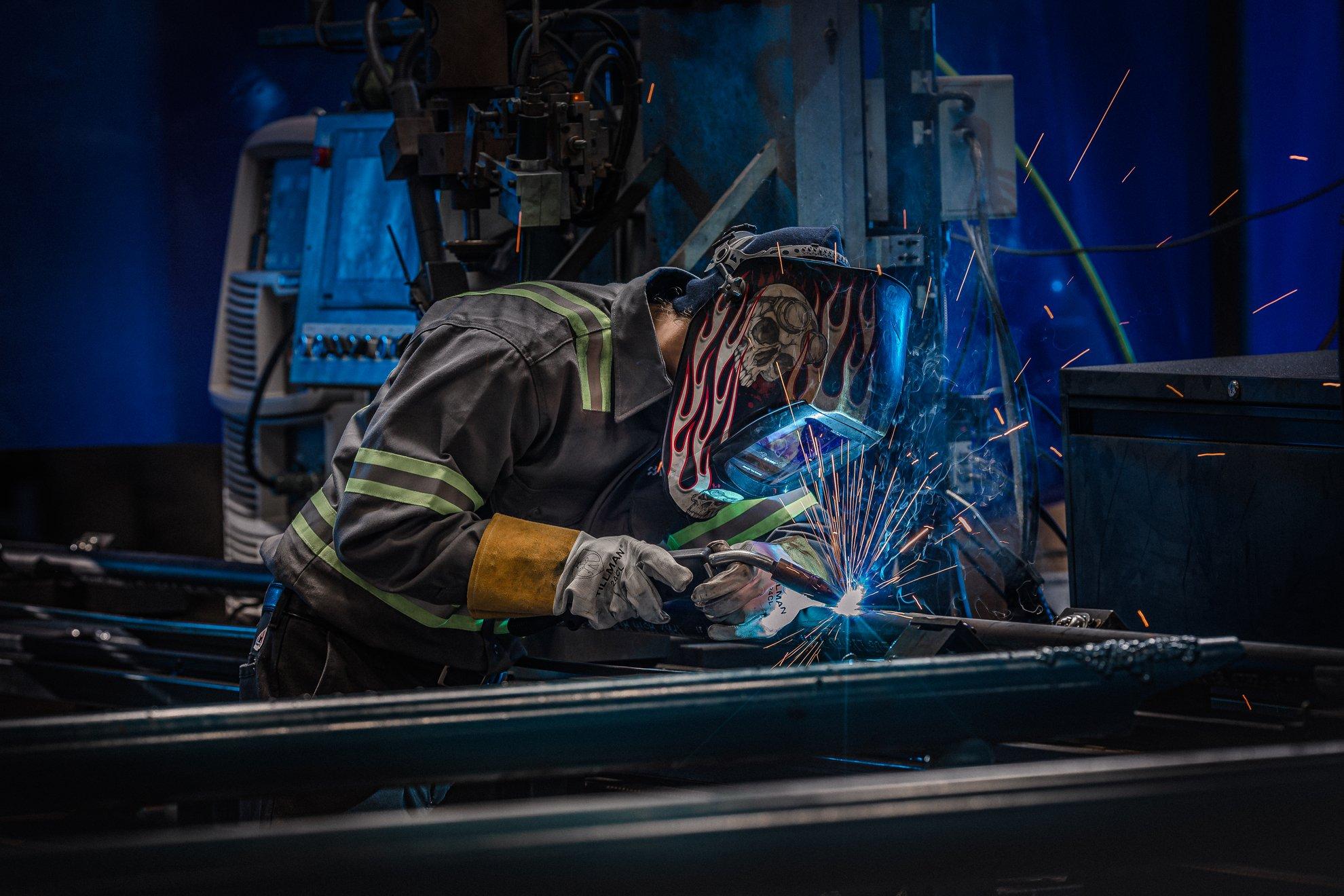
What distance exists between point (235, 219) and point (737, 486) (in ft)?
13.3

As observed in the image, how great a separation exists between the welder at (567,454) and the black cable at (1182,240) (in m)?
1.82

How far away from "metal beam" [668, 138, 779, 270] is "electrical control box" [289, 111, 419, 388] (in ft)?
5.09

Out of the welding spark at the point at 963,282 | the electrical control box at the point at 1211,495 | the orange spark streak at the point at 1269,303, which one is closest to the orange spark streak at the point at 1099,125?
the orange spark streak at the point at 1269,303

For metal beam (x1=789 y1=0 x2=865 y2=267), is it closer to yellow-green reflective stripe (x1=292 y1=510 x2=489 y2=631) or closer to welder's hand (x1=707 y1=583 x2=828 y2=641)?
welder's hand (x1=707 y1=583 x2=828 y2=641)

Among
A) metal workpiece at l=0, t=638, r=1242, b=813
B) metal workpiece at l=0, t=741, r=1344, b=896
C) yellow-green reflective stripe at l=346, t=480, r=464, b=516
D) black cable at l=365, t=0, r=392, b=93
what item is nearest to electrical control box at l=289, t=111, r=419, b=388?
black cable at l=365, t=0, r=392, b=93

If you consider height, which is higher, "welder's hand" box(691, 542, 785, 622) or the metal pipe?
"welder's hand" box(691, 542, 785, 622)

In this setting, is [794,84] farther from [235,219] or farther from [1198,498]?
[235,219]

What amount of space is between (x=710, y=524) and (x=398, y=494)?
0.76 meters

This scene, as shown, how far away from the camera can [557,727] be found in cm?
127

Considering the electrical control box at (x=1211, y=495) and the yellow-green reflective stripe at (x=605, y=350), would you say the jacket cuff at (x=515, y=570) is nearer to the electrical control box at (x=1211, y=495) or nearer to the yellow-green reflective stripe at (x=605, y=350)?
the yellow-green reflective stripe at (x=605, y=350)

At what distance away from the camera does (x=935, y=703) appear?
4.54 feet

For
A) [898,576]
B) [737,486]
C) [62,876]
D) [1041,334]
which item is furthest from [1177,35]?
[62,876]

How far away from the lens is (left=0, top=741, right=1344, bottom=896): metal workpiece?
0.96 m

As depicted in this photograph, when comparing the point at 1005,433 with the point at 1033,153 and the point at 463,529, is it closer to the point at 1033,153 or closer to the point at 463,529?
the point at 463,529
